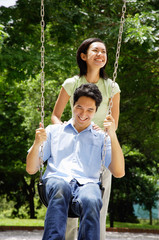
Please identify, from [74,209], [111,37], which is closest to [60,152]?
[74,209]

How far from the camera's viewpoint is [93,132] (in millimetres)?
3213

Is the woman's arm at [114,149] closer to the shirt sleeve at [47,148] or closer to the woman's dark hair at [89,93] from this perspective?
the woman's dark hair at [89,93]

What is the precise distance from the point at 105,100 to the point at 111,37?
445cm

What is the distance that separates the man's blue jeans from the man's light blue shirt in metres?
0.20

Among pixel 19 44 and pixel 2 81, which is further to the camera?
pixel 2 81

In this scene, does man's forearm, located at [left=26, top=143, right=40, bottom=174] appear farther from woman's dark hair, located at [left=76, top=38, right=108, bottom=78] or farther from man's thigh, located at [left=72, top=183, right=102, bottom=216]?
woman's dark hair, located at [left=76, top=38, right=108, bottom=78]

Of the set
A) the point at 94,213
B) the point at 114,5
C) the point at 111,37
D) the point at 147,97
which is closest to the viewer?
the point at 94,213

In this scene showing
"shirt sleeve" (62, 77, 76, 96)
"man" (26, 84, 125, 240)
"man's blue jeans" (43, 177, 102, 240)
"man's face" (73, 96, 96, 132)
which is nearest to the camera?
"man's blue jeans" (43, 177, 102, 240)

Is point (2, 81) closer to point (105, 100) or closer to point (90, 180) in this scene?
point (105, 100)

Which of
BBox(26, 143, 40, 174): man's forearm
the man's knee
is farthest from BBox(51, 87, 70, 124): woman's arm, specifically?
the man's knee

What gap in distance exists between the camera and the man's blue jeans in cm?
253

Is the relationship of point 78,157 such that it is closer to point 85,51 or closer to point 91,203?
point 91,203

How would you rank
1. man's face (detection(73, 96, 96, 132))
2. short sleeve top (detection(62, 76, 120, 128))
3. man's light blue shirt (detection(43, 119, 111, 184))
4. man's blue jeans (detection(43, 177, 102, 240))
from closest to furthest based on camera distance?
1. man's blue jeans (detection(43, 177, 102, 240))
2. man's light blue shirt (detection(43, 119, 111, 184))
3. man's face (detection(73, 96, 96, 132))
4. short sleeve top (detection(62, 76, 120, 128))

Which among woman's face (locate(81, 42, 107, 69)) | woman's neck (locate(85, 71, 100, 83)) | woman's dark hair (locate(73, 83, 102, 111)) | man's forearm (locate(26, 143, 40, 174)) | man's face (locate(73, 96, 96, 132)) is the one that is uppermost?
woman's face (locate(81, 42, 107, 69))
